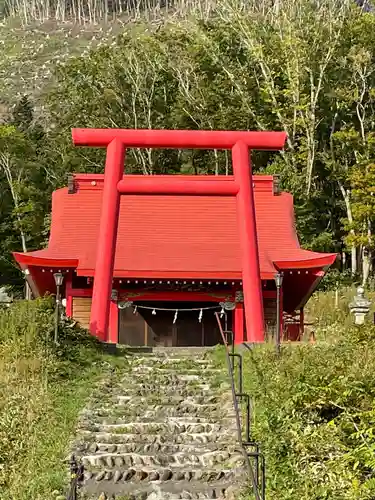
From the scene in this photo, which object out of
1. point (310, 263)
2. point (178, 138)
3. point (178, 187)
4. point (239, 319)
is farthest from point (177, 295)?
point (178, 138)

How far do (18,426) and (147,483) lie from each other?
224 cm

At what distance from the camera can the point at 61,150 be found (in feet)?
139

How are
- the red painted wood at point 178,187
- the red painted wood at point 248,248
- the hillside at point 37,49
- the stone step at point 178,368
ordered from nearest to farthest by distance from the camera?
the stone step at point 178,368, the red painted wood at point 248,248, the red painted wood at point 178,187, the hillside at point 37,49

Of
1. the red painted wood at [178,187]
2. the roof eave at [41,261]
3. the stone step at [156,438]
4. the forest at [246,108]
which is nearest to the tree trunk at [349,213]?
the forest at [246,108]

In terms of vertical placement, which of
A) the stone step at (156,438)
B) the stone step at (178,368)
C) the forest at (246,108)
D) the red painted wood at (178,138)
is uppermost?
the forest at (246,108)

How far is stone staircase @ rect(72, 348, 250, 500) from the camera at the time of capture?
27.0 ft

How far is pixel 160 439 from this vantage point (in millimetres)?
9578

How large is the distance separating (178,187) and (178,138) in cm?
111

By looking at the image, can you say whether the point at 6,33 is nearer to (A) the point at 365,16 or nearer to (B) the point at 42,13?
(B) the point at 42,13

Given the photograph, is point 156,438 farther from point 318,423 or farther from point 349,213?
point 349,213

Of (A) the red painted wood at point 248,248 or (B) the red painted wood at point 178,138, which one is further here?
(B) the red painted wood at point 178,138

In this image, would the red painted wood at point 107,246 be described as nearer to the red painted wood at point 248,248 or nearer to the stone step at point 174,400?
the red painted wood at point 248,248

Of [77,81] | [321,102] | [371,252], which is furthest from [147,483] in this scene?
[77,81]

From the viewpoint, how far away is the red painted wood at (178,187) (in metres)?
17.7
